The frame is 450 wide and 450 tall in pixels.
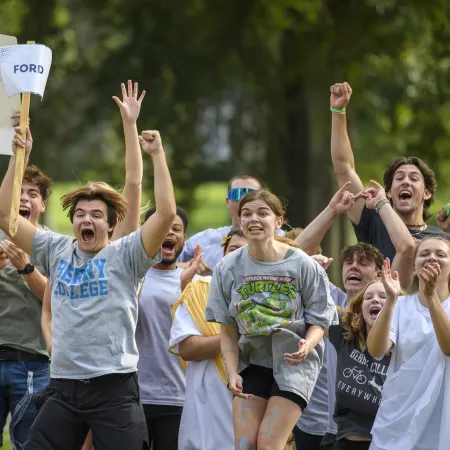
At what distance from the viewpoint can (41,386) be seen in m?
6.91

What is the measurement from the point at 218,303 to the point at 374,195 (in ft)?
4.73

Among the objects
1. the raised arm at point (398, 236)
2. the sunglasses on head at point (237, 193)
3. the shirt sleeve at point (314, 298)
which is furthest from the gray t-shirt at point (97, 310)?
the sunglasses on head at point (237, 193)

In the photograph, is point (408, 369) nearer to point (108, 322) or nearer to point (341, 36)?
point (108, 322)

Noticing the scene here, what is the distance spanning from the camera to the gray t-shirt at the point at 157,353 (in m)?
6.86

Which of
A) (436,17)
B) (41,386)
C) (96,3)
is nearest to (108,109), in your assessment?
(96,3)

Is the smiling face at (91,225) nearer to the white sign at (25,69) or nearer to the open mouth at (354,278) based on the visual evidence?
the white sign at (25,69)

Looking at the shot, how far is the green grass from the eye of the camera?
1880 centimetres

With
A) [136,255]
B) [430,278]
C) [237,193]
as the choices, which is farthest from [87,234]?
[237,193]

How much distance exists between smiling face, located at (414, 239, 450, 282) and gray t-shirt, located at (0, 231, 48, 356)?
8.15ft

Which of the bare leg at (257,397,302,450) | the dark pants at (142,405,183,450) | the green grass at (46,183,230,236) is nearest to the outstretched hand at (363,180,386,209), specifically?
the bare leg at (257,397,302,450)

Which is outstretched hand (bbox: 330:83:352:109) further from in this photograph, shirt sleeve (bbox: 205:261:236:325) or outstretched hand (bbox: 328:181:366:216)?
shirt sleeve (bbox: 205:261:236:325)

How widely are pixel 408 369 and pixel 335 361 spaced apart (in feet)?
3.44

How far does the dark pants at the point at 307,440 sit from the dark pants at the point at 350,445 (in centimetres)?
74

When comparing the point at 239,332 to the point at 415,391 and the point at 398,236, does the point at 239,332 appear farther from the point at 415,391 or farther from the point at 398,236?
the point at 398,236
